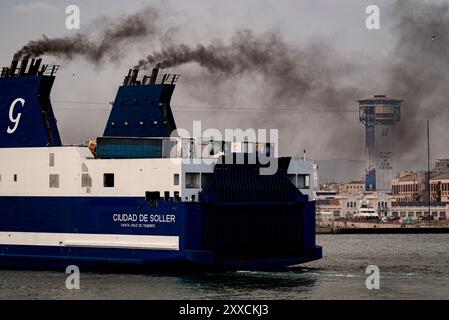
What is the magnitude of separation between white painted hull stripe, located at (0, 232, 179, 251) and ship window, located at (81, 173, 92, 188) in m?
2.01

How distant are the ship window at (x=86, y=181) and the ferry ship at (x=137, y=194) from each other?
40 millimetres

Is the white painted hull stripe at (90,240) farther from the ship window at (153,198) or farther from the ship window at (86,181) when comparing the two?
the ship window at (86,181)

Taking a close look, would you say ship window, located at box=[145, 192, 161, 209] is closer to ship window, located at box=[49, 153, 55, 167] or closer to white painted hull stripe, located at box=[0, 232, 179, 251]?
white painted hull stripe, located at box=[0, 232, 179, 251]

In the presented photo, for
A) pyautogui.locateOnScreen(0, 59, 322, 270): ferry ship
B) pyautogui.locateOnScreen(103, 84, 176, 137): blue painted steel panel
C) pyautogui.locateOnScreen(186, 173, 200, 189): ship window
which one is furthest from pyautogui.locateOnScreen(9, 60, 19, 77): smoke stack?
pyautogui.locateOnScreen(186, 173, 200, 189): ship window

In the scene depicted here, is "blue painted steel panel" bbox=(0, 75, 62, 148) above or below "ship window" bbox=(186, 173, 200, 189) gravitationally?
above

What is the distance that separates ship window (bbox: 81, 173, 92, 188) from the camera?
47.6 metres

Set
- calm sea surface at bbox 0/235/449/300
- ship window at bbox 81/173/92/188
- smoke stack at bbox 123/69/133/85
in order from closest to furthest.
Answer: calm sea surface at bbox 0/235/449/300
ship window at bbox 81/173/92/188
smoke stack at bbox 123/69/133/85

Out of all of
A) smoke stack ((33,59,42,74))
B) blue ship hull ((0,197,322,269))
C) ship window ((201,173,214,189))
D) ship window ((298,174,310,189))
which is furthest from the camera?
smoke stack ((33,59,42,74))

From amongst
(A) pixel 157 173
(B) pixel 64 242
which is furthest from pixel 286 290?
(B) pixel 64 242

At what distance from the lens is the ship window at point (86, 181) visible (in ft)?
156

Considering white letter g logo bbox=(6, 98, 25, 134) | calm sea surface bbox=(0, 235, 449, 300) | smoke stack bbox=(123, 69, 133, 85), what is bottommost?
calm sea surface bbox=(0, 235, 449, 300)

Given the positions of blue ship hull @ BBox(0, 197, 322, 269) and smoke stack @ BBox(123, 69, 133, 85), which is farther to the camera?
smoke stack @ BBox(123, 69, 133, 85)
